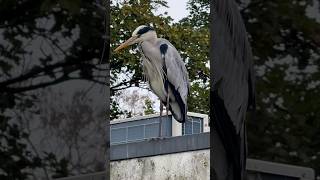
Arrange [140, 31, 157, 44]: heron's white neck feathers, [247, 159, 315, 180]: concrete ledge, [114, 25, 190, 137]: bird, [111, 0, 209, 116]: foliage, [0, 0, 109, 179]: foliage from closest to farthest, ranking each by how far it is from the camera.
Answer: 1. [0, 0, 109, 179]: foliage
2. [247, 159, 315, 180]: concrete ledge
3. [114, 25, 190, 137]: bird
4. [140, 31, 157, 44]: heron's white neck feathers
5. [111, 0, 209, 116]: foliage

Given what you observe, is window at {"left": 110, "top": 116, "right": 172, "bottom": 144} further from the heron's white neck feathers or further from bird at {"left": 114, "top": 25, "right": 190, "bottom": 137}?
the heron's white neck feathers

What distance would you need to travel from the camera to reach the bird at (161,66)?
9.97 m

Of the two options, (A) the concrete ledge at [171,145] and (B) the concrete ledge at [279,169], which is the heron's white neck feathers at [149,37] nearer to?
(B) the concrete ledge at [279,169]

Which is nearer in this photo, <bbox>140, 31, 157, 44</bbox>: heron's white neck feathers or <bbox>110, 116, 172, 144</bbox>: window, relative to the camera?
<bbox>140, 31, 157, 44</bbox>: heron's white neck feathers

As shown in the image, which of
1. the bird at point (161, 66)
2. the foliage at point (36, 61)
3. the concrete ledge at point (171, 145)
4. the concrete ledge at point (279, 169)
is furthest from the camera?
the concrete ledge at point (171, 145)

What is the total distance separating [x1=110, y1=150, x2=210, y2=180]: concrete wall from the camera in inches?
593

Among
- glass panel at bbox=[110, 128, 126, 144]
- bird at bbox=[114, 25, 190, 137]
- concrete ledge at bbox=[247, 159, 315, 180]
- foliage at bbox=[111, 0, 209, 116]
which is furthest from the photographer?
glass panel at bbox=[110, 128, 126, 144]

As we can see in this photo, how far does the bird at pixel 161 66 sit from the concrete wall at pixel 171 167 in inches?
186

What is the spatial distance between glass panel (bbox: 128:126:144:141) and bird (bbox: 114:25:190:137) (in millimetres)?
7100

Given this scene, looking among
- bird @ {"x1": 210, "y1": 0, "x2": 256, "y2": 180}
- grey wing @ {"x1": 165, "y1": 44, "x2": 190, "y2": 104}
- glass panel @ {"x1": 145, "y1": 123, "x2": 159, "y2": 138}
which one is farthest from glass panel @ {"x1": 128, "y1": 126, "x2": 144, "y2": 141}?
bird @ {"x1": 210, "y1": 0, "x2": 256, "y2": 180}

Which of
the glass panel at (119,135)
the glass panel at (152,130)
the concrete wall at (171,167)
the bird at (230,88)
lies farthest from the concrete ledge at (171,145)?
the bird at (230,88)

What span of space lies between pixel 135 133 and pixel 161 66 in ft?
26.5

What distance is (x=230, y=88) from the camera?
6.49m

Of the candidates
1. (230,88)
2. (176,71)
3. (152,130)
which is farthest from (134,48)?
(230,88)
